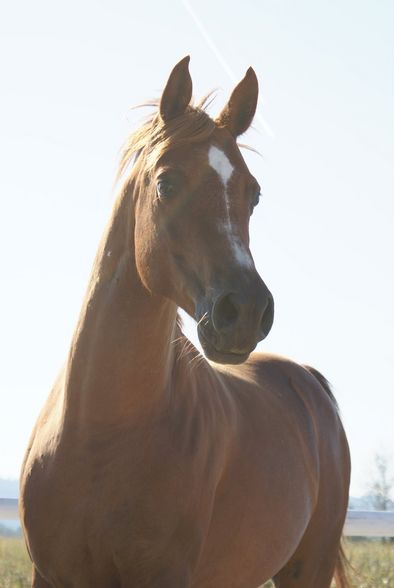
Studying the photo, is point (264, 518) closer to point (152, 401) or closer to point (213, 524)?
point (213, 524)

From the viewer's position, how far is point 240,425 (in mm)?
5754

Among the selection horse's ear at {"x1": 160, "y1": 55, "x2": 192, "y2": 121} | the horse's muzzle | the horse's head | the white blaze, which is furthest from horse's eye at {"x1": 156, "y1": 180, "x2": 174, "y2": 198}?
the horse's muzzle

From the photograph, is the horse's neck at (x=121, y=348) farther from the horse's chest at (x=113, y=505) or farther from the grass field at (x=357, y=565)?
the grass field at (x=357, y=565)

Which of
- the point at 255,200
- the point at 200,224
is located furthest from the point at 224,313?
the point at 255,200

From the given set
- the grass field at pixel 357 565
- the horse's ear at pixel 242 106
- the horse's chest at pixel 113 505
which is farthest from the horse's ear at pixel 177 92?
the grass field at pixel 357 565

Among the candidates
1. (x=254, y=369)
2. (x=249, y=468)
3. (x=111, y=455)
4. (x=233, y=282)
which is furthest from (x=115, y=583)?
(x=254, y=369)

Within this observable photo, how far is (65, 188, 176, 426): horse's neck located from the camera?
503 centimetres

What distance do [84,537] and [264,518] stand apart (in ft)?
4.12

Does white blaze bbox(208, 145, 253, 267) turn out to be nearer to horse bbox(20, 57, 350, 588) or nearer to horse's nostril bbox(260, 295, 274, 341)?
horse bbox(20, 57, 350, 588)

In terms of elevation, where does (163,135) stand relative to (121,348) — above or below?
above

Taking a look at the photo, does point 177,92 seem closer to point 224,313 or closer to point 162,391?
point 224,313

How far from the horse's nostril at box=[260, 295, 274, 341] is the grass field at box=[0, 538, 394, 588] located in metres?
3.81

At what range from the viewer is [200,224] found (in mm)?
4668

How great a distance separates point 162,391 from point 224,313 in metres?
0.85
